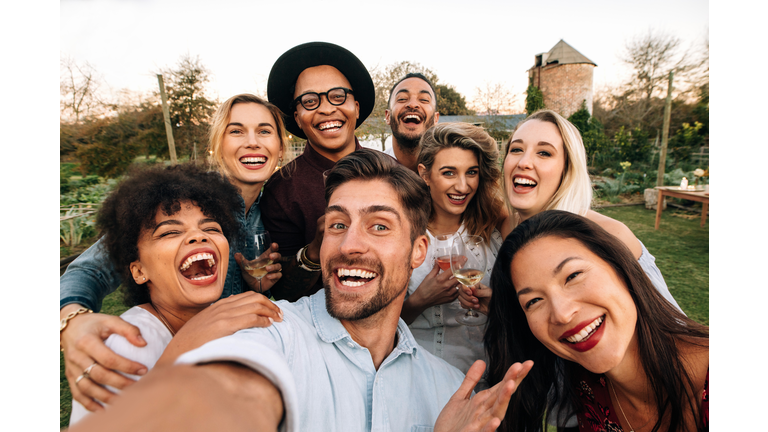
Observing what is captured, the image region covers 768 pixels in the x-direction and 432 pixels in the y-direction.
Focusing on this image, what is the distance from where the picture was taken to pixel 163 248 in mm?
1816

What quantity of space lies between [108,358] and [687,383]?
2.79 m

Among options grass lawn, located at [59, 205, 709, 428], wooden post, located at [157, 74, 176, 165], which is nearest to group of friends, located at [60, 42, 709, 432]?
grass lawn, located at [59, 205, 709, 428]

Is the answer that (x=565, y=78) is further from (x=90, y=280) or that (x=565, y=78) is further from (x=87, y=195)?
(x=90, y=280)

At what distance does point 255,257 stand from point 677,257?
8.95 meters

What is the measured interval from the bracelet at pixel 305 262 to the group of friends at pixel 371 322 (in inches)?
0.7

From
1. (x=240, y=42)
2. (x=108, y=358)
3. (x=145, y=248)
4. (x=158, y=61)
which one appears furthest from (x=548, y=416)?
(x=158, y=61)

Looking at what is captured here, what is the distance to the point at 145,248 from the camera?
6.12 feet

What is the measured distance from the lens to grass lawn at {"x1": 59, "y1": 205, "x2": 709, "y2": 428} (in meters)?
5.13

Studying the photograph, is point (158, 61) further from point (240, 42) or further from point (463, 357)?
point (463, 357)

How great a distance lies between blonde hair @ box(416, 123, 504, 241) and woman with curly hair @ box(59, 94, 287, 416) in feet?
4.55

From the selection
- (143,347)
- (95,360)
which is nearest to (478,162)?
(143,347)

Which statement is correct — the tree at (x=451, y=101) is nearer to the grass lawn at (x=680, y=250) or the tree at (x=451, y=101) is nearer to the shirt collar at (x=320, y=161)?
the grass lawn at (x=680, y=250)

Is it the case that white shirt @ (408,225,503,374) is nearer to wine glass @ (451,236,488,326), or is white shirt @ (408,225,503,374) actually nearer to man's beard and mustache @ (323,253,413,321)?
wine glass @ (451,236,488,326)

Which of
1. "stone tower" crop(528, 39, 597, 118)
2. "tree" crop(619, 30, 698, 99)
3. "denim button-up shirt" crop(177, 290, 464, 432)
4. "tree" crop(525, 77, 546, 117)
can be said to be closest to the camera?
"denim button-up shirt" crop(177, 290, 464, 432)
